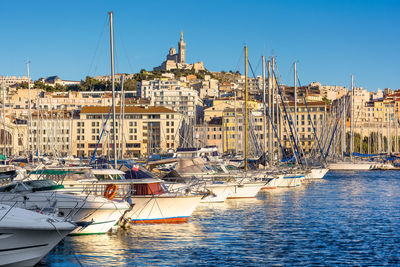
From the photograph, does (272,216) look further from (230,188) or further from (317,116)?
(317,116)

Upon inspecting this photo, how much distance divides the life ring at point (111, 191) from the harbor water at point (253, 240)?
61.8 inches

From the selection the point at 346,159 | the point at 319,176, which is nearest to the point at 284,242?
the point at 319,176

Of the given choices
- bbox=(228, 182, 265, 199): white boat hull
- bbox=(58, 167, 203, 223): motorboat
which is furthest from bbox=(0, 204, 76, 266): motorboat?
bbox=(228, 182, 265, 199): white boat hull

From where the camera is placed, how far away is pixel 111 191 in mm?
26688

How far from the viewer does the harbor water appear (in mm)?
20844

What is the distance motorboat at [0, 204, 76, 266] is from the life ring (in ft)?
26.4

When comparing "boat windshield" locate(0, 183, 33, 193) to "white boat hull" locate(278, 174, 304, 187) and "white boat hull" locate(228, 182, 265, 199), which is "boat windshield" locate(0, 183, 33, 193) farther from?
"white boat hull" locate(278, 174, 304, 187)

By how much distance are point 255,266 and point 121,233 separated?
293 inches

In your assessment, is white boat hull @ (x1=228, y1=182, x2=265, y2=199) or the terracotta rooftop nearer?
white boat hull @ (x1=228, y1=182, x2=265, y2=199)

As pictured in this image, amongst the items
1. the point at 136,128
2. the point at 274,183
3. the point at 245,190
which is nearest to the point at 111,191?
the point at 245,190

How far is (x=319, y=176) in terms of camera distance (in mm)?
67688

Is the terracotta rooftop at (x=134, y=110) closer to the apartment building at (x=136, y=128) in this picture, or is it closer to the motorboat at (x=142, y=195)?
the apartment building at (x=136, y=128)

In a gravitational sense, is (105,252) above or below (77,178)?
below

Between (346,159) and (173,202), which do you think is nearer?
(173,202)
